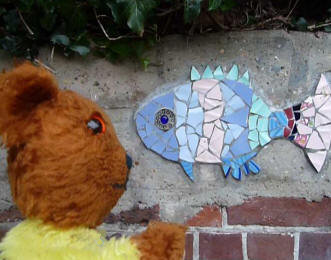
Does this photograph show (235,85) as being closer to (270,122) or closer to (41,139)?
(270,122)

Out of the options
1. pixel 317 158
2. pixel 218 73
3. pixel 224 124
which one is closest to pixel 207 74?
pixel 218 73

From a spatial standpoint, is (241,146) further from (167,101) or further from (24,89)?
(24,89)

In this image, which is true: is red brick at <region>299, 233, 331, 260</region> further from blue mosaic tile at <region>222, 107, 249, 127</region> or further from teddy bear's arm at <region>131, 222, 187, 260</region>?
teddy bear's arm at <region>131, 222, 187, 260</region>

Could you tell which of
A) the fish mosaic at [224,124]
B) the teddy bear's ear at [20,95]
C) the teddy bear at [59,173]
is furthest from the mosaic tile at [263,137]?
the teddy bear's ear at [20,95]

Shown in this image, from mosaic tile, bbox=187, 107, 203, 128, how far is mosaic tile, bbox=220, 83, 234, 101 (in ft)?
0.22

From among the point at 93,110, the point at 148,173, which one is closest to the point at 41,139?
the point at 93,110

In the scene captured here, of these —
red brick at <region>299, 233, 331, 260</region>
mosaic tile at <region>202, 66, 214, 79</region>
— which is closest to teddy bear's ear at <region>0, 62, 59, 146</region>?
mosaic tile at <region>202, 66, 214, 79</region>

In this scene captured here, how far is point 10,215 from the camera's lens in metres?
1.09

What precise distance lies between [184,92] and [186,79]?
1.3 inches

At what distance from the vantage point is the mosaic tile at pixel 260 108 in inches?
42.2

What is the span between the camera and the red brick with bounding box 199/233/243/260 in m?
1.07

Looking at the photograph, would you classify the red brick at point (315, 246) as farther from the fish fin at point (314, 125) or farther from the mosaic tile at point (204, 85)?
the mosaic tile at point (204, 85)

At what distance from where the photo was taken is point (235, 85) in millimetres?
1078

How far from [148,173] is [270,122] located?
32cm
